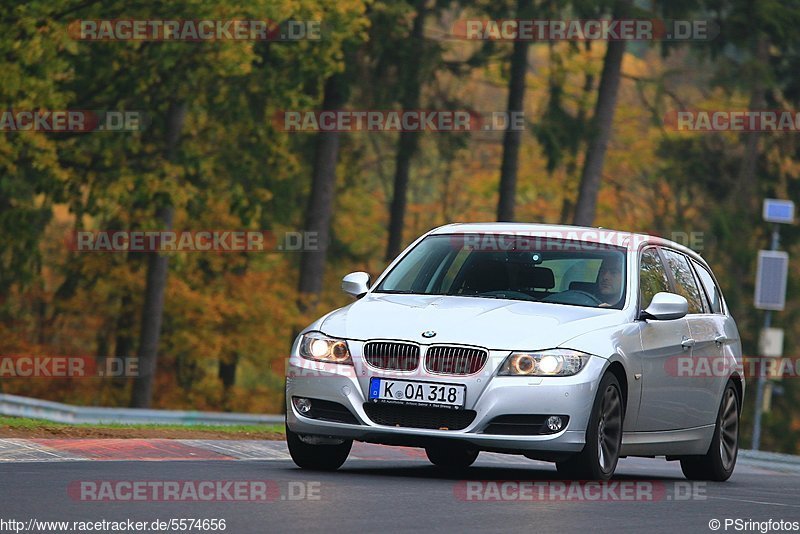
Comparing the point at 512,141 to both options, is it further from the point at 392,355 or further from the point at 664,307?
the point at 392,355

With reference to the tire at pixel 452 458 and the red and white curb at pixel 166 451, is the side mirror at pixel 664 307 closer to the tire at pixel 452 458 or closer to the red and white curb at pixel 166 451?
the tire at pixel 452 458

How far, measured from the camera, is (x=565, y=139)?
40406 millimetres

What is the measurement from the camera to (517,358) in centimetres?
1125

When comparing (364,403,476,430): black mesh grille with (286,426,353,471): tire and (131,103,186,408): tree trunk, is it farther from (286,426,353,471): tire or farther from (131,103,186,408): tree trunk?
(131,103,186,408): tree trunk

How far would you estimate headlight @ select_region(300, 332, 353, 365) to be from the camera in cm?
1161

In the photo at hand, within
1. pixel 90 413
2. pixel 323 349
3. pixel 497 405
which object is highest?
pixel 323 349

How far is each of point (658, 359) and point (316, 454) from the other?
2.59 m

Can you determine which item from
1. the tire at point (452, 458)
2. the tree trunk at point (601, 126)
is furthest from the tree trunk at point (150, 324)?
the tire at point (452, 458)

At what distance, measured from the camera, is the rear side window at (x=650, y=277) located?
12933 mm

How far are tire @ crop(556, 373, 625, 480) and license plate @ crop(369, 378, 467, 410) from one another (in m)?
0.91

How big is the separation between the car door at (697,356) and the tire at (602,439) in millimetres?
1212

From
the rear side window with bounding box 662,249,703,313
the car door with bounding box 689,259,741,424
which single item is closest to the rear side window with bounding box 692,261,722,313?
the car door with bounding box 689,259,741,424

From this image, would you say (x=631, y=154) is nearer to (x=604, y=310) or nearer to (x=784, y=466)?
(x=784, y=466)

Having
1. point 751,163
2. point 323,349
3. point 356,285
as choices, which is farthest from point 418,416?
point 751,163
